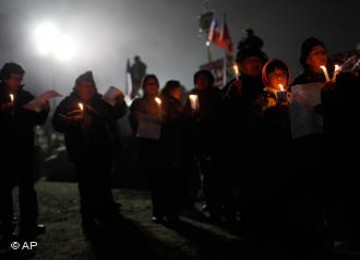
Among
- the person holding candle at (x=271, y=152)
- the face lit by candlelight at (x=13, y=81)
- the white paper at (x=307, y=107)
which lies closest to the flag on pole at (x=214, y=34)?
the face lit by candlelight at (x=13, y=81)

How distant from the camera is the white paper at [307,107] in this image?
3.28 meters

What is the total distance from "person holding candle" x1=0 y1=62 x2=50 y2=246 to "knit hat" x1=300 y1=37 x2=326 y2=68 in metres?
3.55

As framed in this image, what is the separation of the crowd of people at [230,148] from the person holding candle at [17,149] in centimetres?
1

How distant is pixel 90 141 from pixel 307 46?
136 inches

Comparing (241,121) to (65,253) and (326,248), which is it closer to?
(326,248)

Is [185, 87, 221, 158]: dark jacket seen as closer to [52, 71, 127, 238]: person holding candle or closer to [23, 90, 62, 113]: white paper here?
[52, 71, 127, 238]: person holding candle

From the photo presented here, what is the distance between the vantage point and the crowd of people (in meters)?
3.37

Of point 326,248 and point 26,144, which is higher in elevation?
point 26,144

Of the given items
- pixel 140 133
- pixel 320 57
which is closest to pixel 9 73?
pixel 140 133

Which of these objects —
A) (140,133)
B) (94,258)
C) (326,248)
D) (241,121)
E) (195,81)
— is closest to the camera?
(326,248)

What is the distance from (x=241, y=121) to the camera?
4.39m

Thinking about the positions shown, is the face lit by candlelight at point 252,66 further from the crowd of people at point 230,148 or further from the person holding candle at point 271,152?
the person holding candle at point 271,152

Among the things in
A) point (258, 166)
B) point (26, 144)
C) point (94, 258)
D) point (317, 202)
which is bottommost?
point (94, 258)

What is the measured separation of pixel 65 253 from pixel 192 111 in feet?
9.24
